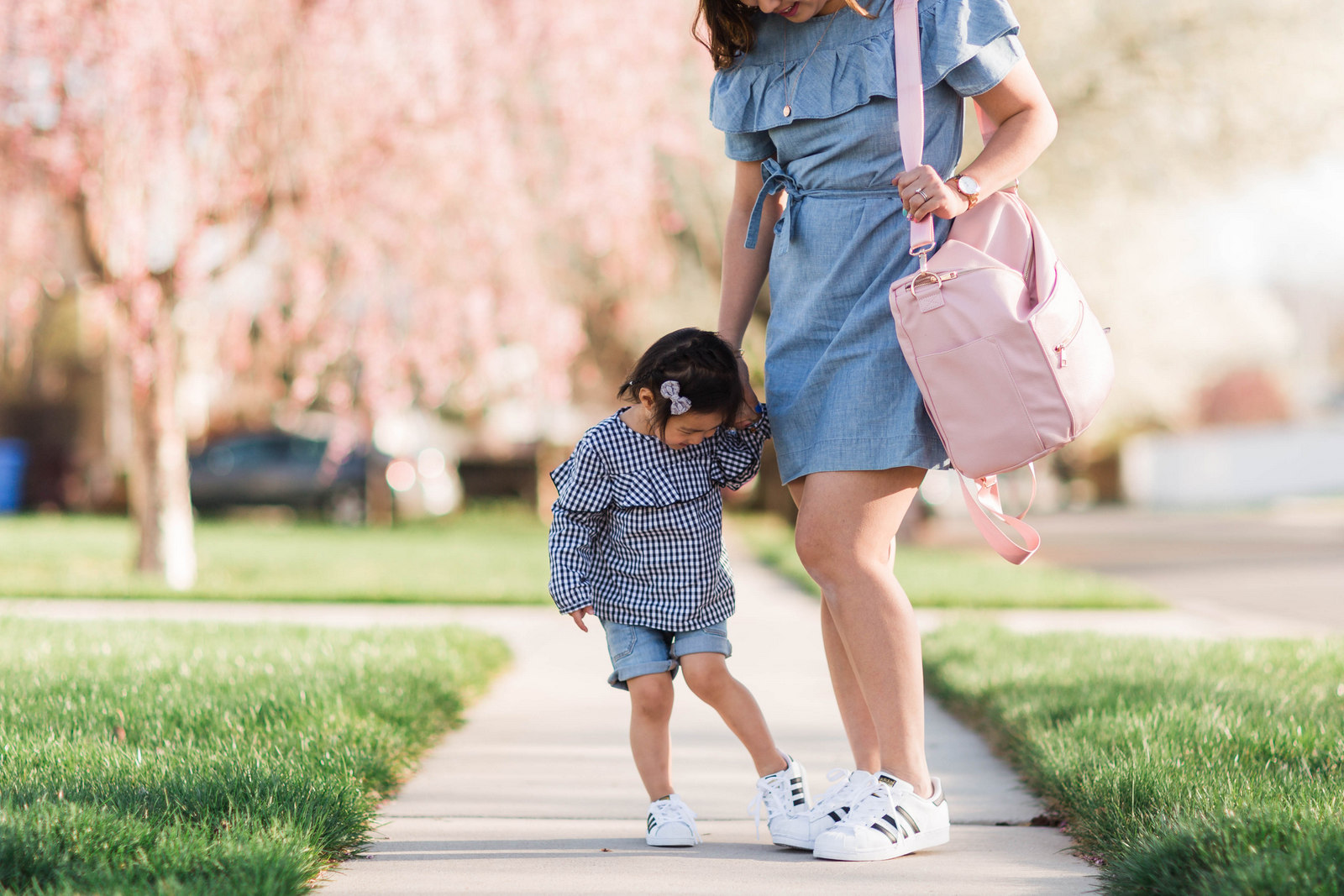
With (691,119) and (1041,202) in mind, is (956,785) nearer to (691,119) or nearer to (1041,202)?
(691,119)

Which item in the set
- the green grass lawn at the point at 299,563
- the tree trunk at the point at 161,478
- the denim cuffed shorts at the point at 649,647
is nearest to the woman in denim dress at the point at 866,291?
the denim cuffed shorts at the point at 649,647

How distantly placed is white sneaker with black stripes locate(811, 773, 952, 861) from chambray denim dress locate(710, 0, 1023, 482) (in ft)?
2.21

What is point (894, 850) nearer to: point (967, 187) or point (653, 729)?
point (653, 729)

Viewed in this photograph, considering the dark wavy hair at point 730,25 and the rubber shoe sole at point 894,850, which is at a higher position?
the dark wavy hair at point 730,25

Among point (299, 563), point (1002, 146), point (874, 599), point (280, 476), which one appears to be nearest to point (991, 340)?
point (1002, 146)

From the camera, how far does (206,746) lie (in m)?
3.20

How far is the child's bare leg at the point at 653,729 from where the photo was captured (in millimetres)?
2883

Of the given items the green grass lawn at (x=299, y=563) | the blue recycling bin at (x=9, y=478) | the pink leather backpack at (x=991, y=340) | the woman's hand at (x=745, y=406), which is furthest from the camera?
the blue recycling bin at (x=9, y=478)

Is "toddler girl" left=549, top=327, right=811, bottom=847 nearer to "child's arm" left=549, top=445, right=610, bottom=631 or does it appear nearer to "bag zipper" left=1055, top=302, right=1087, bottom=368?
"child's arm" left=549, top=445, right=610, bottom=631

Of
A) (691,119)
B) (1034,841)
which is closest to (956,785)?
(1034,841)

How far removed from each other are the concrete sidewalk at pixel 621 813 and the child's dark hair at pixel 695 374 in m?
0.93

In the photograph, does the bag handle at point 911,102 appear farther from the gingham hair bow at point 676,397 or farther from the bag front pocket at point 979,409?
the gingham hair bow at point 676,397

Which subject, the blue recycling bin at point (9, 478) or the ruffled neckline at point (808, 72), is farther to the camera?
the blue recycling bin at point (9, 478)

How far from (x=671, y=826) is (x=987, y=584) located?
638cm
